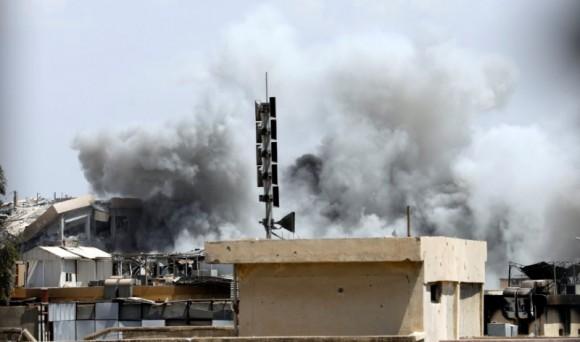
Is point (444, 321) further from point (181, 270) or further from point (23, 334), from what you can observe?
point (181, 270)

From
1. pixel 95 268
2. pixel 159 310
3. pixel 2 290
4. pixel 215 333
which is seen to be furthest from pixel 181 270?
pixel 215 333

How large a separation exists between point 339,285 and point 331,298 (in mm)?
114

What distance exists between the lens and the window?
1040 centimetres

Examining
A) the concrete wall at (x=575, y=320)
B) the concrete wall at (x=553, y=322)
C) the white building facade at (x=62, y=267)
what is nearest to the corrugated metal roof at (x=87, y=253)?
the white building facade at (x=62, y=267)

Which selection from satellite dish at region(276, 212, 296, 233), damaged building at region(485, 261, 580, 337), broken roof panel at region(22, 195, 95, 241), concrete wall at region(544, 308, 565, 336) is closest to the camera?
satellite dish at region(276, 212, 296, 233)

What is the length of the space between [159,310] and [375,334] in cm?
1460

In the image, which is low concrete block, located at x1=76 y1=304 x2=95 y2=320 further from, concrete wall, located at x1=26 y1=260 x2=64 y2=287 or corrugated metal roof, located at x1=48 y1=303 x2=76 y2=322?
concrete wall, located at x1=26 y1=260 x2=64 y2=287

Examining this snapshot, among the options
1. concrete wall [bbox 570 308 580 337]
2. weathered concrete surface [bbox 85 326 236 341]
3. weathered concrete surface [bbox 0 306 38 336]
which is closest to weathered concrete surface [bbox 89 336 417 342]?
weathered concrete surface [bbox 85 326 236 341]

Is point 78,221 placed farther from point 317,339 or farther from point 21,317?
point 317,339

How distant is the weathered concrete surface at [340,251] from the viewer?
9.92 meters

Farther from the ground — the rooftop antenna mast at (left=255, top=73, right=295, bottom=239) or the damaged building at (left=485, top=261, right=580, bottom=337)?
the rooftop antenna mast at (left=255, top=73, right=295, bottom=239)

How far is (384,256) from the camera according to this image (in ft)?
32.7

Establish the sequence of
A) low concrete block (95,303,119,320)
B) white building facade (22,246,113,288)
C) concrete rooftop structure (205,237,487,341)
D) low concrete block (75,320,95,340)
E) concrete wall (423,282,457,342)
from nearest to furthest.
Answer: concrete rooftop structure (205,237,487,341), concrete wall (423,282,457,342), low concrete block (75,320,95,340), low concrete block (95,303,119,320), white building facade (22,246,113,288)

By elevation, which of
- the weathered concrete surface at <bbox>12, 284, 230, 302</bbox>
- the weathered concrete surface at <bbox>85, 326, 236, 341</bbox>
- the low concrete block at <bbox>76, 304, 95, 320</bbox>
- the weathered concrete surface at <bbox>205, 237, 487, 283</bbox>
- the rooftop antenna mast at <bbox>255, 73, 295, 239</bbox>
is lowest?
the weathered concrete surface at <bbox>85, 326, 236, 341</bbox>
